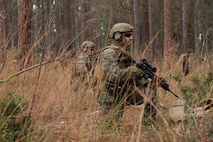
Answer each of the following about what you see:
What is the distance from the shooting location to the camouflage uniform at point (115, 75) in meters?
3.95

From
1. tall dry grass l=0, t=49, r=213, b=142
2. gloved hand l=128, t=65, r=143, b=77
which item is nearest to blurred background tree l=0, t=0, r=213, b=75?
gloved hand l=128, t=65, r=143, b=77

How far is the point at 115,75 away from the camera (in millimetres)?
3918

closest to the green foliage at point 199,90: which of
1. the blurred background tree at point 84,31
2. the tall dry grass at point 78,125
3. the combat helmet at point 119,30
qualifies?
the blurred background tree at point 84,31

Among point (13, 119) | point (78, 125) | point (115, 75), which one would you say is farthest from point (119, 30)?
point (13, 119)

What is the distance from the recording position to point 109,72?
156 inches

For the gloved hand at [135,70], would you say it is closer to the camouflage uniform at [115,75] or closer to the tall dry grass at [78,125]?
the camouflage uniform at [115,75]

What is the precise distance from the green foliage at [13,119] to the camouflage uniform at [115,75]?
1309 millimetres

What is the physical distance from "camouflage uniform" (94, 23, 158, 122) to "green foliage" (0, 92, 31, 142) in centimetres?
131

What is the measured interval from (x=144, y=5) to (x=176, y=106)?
14.0 meters

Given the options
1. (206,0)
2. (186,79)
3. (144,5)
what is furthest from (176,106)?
(206,0)

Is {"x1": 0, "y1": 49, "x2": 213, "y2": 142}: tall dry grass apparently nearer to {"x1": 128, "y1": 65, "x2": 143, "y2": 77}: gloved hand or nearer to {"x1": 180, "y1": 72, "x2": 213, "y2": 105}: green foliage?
{"x1": 128, "y1": 65, "x2": 143, "y2": 77}: gloved hand

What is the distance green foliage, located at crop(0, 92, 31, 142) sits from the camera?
251cm

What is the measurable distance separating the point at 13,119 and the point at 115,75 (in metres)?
1.48

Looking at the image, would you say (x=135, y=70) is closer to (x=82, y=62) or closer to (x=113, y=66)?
(x=113, y=66)
